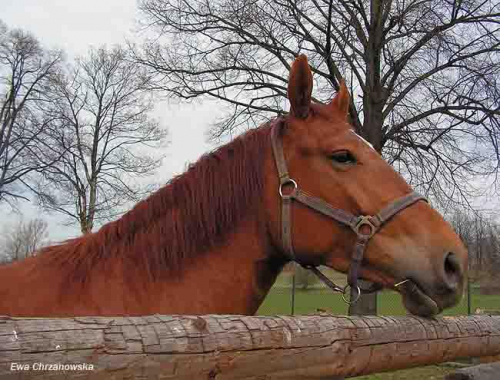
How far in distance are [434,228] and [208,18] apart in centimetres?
1081

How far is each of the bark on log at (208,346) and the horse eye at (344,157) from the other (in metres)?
0.87

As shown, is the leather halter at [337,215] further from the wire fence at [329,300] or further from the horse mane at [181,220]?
the wire fence at [329,300]

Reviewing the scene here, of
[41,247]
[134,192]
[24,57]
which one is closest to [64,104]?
[24,57]

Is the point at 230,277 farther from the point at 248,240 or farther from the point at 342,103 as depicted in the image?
the point at 342,103

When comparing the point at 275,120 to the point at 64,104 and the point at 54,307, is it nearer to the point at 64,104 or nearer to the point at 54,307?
the point at 54,307

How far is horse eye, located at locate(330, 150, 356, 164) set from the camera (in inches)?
111

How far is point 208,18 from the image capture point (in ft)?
40.2

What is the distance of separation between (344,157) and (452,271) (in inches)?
32.6

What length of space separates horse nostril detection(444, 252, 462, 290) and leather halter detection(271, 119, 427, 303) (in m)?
0.35

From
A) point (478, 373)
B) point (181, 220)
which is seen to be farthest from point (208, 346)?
point (478, 373)

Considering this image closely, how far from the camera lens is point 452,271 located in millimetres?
2521

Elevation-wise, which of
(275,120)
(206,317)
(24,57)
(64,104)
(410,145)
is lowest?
(206,317)

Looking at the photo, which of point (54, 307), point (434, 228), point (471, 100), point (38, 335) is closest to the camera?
point (38, 335)

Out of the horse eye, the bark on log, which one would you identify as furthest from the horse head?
the bark on log
